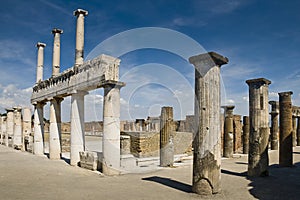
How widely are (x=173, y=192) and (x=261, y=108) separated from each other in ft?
17.2

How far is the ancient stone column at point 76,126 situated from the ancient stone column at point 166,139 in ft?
13.0

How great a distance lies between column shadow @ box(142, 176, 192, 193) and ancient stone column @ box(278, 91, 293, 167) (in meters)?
6.53

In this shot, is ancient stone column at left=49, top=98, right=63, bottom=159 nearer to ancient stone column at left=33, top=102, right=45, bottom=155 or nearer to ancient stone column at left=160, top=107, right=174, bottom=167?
ancient stone column at left=33, top=102, right=45, bottom=155

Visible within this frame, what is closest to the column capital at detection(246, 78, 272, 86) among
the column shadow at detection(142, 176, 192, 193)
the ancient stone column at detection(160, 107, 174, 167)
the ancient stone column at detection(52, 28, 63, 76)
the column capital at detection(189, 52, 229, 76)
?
the column capital at detection(189, 52, 229, 76)

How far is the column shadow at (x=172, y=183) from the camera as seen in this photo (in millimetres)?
7717

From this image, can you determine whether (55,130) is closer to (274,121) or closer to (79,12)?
(79,12)

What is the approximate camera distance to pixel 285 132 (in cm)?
1276

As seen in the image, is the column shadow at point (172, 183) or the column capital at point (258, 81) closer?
the column shadow at point (172, 183)

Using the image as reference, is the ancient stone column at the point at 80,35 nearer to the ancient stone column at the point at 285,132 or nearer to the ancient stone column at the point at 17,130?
the ancient stone column at the point at 285,132

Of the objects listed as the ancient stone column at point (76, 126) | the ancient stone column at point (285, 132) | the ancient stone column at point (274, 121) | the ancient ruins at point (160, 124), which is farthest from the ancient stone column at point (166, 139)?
the ancient stone column at point (274, 121)

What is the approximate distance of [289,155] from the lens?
483 inches

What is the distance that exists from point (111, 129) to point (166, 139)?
384cm

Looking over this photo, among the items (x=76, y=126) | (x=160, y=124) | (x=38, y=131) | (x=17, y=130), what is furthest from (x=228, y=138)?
(x=17, y=130)

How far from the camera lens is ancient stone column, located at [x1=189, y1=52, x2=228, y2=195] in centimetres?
703
